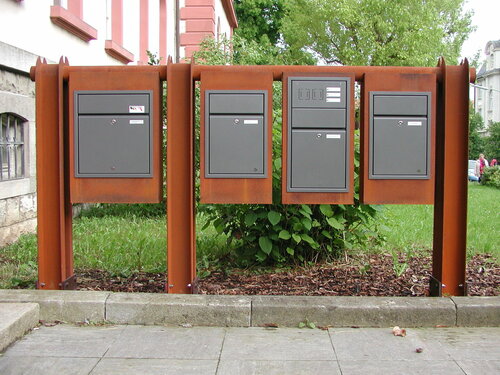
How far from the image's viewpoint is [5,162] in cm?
766

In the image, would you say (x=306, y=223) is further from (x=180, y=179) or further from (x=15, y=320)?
(x=15, y=320)

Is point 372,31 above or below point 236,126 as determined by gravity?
above

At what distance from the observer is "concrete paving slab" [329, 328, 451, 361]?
3.87 meters

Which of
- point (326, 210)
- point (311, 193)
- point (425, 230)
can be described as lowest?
point (425, 230)

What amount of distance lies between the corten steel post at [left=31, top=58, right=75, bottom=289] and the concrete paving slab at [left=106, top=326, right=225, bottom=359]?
0.92 m

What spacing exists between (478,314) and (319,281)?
1.50m

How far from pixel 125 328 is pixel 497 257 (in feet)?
14.9

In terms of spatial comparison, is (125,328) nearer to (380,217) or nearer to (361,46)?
(380,217)

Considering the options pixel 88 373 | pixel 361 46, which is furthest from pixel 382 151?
pixel 361 46

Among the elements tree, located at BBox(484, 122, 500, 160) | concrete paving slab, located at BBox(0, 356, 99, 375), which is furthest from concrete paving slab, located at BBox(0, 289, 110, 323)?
tree, located at BBox(484, 122, 500, 160)

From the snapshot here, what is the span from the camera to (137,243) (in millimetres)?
7359

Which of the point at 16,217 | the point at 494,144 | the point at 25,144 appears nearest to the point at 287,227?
the point at 16,217

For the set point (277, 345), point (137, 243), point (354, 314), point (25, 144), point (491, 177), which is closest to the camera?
point (277, 345)

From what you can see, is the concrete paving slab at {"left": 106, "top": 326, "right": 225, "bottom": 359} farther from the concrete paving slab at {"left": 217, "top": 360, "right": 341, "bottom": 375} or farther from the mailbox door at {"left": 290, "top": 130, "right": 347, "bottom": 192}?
the mailbox door at {"left": 290, "top": 130, "right": 347, "bottom": 192}
